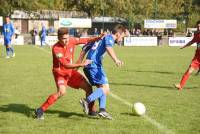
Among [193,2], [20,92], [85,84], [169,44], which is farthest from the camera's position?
[193,2]

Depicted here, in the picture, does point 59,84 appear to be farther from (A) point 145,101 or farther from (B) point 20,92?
(B) point 20,92

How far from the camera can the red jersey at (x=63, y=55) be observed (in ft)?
27.2

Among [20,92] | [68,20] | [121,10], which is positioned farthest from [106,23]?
[20,92]

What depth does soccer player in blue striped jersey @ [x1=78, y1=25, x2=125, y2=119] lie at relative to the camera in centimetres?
849

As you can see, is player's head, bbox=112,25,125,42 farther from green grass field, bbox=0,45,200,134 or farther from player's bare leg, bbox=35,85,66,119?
green grass field, bbox=0,45,200,134

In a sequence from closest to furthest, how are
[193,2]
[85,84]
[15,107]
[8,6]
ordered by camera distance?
[85,84] < [15,107] < [8,6] < [193,2]

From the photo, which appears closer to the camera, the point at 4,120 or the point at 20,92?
the point at 4,120

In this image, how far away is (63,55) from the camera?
27.3 feet

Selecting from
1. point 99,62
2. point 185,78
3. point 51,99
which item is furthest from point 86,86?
point 185,78

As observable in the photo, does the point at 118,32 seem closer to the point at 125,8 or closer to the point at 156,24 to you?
the point at 156,24

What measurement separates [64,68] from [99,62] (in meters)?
0.72

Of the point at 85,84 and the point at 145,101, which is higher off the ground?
the point at 85,84

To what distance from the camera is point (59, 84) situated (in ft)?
27.9

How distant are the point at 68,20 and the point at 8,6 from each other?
60.1 feet
